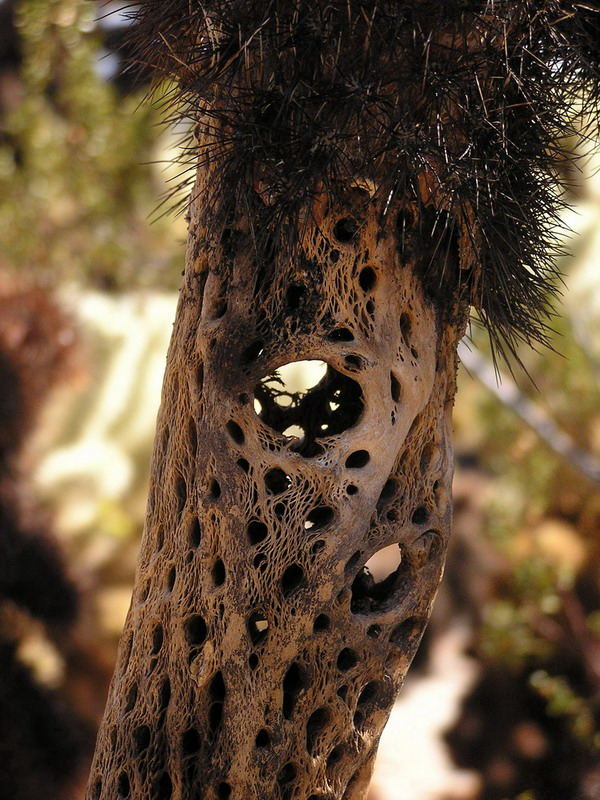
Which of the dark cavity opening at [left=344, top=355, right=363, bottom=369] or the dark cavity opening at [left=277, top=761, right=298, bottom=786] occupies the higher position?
the dark cavity opening at [left=344, top=355, right=363, bottom=369]

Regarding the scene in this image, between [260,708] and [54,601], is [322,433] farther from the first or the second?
[54,601]

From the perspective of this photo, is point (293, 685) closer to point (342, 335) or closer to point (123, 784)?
point (123, 784)

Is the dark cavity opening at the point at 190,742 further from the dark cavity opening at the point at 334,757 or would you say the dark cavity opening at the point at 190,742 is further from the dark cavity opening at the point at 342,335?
the dark cavity opening at the point at 342,335

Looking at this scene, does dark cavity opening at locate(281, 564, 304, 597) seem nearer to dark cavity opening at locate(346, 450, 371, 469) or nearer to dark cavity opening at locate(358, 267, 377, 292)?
dark cavity opening at locate(346, 450, 371, 469)

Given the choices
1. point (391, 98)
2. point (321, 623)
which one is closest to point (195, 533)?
point (321, 623)

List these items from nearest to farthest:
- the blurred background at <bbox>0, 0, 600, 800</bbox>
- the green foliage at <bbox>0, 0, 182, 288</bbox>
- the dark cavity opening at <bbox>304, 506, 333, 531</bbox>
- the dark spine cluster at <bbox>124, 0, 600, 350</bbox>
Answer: the dark spine cluster at <bbox>124, 0, 600, 350</bbox> < the dark cavity opening at <bbox>304, 506, 333, 531</bbox> < the blurred background at <bbox>0, 0, 600, 800</bbox> < the green foliage at <bbox>0, 0, 182, 288</bbox>

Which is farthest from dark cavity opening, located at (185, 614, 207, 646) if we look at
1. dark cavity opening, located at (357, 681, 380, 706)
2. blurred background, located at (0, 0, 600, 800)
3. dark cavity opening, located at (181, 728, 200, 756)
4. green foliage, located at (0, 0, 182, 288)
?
green foliage, located at (0, 0, 182, 288)

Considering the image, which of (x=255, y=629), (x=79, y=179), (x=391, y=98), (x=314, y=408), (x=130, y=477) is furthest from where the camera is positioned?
(x=79, y=179)
